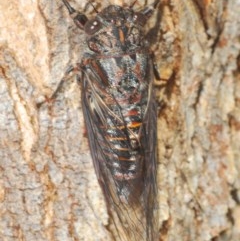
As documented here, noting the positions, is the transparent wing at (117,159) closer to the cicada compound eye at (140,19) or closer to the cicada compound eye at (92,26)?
the cicada compound eye at (92,26)

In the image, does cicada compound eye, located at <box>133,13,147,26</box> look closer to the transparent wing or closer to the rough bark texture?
the rough bark texture

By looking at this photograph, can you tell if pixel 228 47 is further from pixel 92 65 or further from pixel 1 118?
pixel 1 118

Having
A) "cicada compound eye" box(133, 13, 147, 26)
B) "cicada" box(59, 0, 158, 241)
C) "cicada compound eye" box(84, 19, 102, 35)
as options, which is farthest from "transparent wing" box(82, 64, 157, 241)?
"cicada compound eye" box(133, 13, 147, 26)

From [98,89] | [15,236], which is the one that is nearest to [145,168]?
[98,89]

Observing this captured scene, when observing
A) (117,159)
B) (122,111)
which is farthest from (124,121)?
(117,159)

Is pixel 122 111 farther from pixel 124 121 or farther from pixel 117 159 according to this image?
pixel 117 159

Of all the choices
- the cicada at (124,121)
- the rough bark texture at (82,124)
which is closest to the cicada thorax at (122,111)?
the cicada at (124,121)
